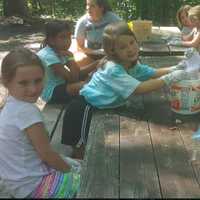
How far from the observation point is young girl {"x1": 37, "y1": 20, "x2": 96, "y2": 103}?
147 inches

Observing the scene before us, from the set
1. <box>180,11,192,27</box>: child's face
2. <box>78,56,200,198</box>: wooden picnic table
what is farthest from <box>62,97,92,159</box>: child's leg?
<box>180,11,192,27</box>: child's face

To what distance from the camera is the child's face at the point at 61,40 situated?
377 centimetres

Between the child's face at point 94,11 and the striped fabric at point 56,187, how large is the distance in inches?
112

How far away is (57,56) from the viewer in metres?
3.79

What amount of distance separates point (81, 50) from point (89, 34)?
333 mm

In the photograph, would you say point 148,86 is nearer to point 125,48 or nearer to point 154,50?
point 125,48

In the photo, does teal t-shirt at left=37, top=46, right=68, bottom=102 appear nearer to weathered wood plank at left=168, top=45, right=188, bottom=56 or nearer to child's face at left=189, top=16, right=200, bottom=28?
weathered wood plank at left=168, top=45, right=188, bottom=56

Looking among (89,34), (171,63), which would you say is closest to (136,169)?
(171,63)

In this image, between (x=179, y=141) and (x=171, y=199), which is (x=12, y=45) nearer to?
(x=179, y=141)

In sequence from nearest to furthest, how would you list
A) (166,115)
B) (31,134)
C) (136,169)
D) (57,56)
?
(136,169) → (31,134) → (166,115) → (57,56)

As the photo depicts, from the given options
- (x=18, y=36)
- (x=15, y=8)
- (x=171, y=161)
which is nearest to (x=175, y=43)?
(x=171, y=161)

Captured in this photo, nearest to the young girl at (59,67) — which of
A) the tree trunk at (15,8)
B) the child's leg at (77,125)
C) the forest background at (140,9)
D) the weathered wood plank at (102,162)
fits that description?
the child's leg at (77,125)

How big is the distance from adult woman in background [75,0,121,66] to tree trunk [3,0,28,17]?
595 centimetres

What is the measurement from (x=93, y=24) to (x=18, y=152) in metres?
2.91
